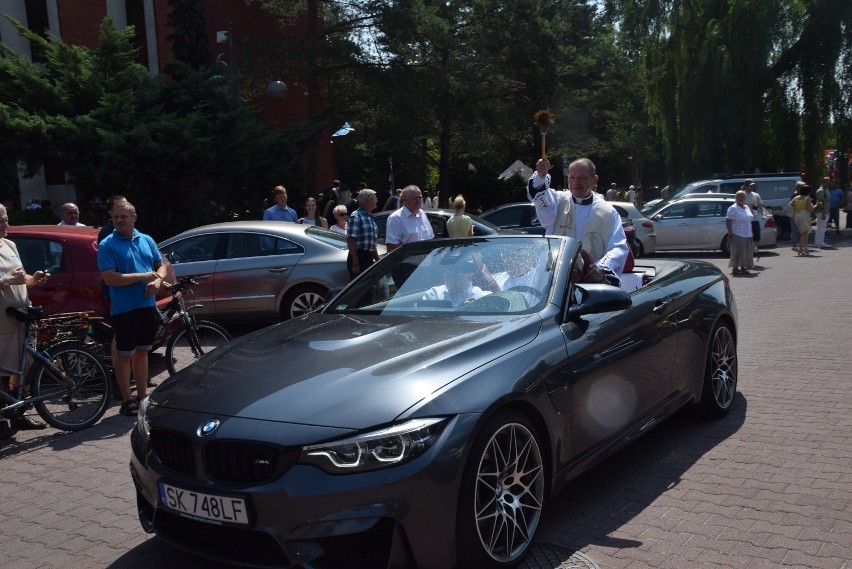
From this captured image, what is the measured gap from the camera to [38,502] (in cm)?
514

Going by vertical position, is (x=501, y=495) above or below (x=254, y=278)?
below

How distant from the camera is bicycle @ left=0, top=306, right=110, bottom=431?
6547 mm

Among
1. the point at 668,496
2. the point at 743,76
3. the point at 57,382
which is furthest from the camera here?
the point at 743,76

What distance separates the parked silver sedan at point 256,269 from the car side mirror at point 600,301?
6.76 metres

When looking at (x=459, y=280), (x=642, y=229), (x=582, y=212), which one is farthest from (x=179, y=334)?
(x=642, y=229)

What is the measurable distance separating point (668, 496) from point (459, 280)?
5.50ft

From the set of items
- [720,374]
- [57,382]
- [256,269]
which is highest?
[256,269]

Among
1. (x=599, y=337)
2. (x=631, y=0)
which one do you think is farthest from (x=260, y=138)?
(x=631, y=0)

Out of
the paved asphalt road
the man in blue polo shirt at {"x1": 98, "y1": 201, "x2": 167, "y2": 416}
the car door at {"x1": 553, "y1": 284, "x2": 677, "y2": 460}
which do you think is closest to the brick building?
the man in blue polo shirt at {"x1": 98, "y1": 201, "x2": 167, "y2": 416}

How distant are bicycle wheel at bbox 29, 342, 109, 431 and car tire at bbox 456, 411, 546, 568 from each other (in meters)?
4.31

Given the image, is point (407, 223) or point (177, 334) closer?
point (177, 334)

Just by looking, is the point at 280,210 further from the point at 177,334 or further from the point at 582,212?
the point at 582,212

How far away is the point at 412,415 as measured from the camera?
3406mm

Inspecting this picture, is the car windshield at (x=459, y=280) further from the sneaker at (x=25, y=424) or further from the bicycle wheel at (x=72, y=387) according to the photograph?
the sneaker at (x=25, y=424)
